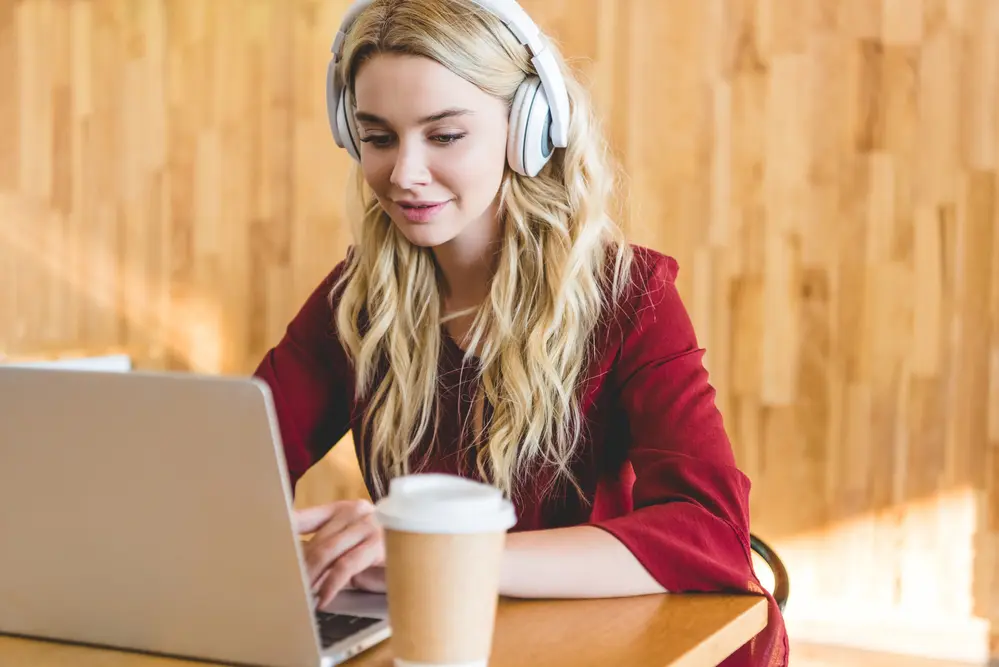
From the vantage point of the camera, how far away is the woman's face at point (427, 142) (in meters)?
1.30

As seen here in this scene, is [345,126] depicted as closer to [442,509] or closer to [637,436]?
[637,436]

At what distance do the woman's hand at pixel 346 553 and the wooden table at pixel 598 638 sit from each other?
8 centimetres

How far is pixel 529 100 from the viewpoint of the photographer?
1.39 metres

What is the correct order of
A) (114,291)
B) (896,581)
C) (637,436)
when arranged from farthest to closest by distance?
1. (114,291)
2. (896,581)
3. (637,436)

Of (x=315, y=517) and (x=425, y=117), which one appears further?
(x=425, y=117)

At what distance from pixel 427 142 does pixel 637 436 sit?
16.4 inches

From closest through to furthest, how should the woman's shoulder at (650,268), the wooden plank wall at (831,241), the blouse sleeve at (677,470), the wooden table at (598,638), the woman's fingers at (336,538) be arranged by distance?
1. the wooden table at (598,638)
2. the woman's fingers at (336,538)
3. the blouse sleeve at (677,470)
4. the woman's shoulder at (650,268)
5. the wooden plank wall at (831,241)

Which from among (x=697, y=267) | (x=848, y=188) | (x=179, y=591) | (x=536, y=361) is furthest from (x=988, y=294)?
(x=179, y=591)

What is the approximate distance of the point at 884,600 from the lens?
2.85m

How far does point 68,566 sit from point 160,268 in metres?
3.14

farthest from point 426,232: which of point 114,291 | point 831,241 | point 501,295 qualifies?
point 114,291

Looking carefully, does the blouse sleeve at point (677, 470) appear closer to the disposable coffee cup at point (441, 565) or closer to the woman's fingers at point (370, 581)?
the woman's fingers at point (370, 581)

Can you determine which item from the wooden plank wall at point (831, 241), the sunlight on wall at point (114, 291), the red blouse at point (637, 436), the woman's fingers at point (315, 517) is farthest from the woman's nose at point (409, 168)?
the sunlight on wall at point (114, 291)

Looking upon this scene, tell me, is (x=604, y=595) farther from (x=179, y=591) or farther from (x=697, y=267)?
(x=697, y=267)
